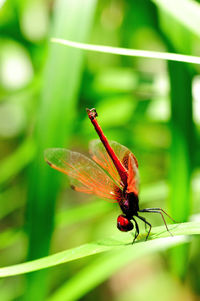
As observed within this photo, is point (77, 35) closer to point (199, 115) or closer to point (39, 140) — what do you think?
point (39, 140)

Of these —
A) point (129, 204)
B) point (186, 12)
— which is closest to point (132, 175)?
point (129, 204)

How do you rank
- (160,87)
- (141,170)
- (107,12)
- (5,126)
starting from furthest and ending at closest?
1. (5,126)
2. (107,12)
3. (141,170)
4. (160,87)

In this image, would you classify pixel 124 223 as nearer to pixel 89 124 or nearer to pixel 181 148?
pixel 181 148

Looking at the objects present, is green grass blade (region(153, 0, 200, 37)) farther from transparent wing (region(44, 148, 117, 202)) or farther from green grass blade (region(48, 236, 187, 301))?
green grass blade (region(48, 236, 187, 301))

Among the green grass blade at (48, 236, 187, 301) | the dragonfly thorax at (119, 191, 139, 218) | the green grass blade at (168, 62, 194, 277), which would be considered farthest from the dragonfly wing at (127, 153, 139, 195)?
the green grass blade at (48, 236, 187, 301)

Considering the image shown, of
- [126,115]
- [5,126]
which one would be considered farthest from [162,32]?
[5,126]
